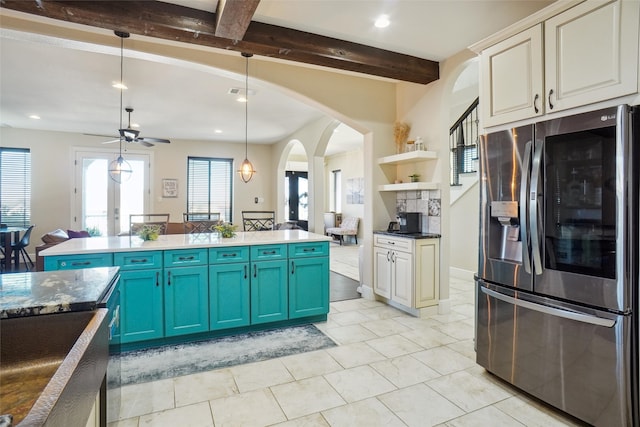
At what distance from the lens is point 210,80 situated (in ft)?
14.8

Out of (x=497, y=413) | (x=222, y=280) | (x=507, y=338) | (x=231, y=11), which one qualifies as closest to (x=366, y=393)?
(x=497, y=413)

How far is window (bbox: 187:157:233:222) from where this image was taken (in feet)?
28.8

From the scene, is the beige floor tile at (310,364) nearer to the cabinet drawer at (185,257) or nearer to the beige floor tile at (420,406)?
the beige floor tile at (420,406)

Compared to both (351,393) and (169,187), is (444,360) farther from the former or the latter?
(169,187)

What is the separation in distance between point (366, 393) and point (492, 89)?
7.66 feet

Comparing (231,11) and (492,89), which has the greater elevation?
(231,11)

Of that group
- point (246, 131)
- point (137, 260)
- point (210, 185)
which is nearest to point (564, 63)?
point (137, 260)

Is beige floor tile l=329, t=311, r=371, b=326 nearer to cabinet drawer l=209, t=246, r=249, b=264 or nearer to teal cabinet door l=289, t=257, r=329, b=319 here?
teal cabinet door l=289, t=257, r=329, b=319

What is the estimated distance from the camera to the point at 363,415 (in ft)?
6.74

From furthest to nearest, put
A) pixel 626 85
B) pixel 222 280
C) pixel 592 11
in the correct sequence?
pixel 222 280 < pixel 592 11 < pixel 626 85

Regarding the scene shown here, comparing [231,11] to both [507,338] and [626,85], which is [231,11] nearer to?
[626,85]

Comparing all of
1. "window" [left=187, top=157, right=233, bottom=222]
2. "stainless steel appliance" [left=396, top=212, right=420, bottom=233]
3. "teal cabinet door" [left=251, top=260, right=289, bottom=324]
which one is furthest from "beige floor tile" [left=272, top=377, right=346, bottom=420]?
"window" [left=187, top=157, right=233, bottom=222]

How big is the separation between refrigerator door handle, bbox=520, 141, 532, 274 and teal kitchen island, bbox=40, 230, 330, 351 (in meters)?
1.92

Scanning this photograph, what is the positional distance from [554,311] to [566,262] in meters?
0.30
